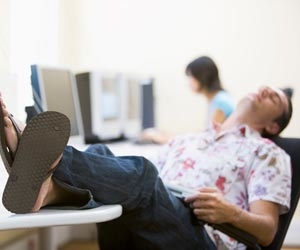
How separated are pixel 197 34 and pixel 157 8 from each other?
378mm

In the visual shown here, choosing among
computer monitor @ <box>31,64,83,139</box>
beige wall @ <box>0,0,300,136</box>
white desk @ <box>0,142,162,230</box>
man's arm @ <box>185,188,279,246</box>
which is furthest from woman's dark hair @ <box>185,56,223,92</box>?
white desk @ <box>0,142,162,230</box>

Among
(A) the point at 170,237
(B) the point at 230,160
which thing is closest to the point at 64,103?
(B) the point at 230,160

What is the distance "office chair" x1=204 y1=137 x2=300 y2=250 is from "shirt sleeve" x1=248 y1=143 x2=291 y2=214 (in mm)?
31

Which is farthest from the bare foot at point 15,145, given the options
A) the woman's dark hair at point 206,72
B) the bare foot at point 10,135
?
the woman's dark hair at point 206,72

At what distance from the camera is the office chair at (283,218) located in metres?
1.20

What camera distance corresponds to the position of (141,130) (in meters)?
3.06

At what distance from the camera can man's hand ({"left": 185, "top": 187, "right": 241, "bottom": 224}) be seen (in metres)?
1.19

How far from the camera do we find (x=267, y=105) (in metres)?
1.67

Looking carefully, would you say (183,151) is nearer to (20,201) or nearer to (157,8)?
(20,201)

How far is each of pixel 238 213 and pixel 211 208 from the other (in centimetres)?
10

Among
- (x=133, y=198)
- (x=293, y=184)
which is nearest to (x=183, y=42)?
(x=293, y=184)

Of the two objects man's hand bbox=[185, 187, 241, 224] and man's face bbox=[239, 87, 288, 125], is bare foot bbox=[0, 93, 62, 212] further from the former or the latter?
man's face bbox=[239, 87, 288, 125]

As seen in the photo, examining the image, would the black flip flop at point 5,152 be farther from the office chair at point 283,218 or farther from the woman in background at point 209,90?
the woman in background at point 209,90

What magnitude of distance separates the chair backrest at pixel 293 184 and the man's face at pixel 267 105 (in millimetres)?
101
